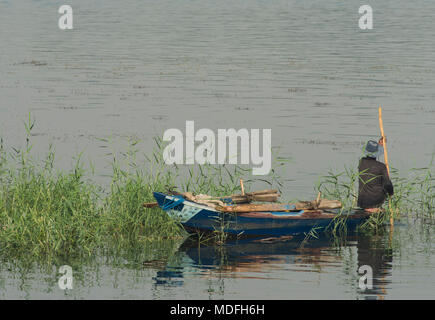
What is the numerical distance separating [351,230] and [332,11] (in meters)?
51.4

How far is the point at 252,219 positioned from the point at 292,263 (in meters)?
1.53

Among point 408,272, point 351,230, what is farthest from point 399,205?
point 408,272

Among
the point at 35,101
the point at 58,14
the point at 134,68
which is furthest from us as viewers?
the point at 58,14

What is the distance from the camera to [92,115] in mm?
30438

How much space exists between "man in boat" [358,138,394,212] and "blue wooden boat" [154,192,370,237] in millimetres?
238

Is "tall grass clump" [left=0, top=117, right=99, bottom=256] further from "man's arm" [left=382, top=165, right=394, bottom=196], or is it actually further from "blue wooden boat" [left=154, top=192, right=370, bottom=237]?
"man's arm" [left=382, top=165, right=394, bottom=196]

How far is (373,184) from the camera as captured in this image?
1902 cm

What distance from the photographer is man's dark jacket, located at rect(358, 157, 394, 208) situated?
1892cm

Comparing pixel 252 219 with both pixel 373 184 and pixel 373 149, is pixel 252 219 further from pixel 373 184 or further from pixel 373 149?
pixel 373 149

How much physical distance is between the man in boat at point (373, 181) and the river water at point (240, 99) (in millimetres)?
725

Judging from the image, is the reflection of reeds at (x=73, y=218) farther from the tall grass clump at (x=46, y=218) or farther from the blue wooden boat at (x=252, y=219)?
the blue wooden boat at (x=252, y=219)

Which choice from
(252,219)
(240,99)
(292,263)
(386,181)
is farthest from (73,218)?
(240,99)

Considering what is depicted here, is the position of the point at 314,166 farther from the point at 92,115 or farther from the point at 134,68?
the point at 134,68
